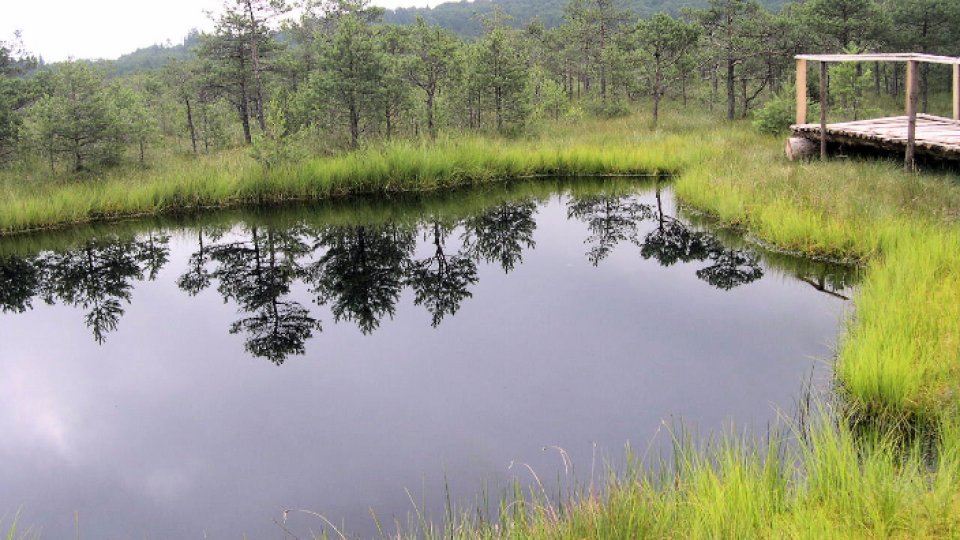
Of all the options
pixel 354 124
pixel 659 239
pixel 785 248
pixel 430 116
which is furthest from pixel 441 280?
pixel 430 116

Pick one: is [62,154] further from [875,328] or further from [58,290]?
[875,328]

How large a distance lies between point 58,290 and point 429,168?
754 centimetres

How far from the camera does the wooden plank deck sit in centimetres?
971

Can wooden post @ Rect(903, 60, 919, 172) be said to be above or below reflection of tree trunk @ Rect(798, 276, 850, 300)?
above

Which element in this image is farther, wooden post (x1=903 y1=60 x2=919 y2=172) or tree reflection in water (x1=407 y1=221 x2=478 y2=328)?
wooden post (x1=903 y1=60 x2=919 y2=172)

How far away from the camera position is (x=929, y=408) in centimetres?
435

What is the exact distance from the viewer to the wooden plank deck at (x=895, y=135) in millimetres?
9711

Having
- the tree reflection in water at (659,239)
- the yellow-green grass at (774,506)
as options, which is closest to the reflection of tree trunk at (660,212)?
the tree reflection in water at (659,239)

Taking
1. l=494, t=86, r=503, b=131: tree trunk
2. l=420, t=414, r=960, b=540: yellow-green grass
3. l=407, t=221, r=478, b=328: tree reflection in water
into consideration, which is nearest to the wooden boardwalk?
l=407, t=221, r=478, b=328: tree reflection in water

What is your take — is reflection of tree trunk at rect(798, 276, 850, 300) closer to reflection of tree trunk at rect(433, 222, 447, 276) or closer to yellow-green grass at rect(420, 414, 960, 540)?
yellow-green grass at rect(420, 414, 960, 540)

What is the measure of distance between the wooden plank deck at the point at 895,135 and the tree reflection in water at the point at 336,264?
311 centimetres

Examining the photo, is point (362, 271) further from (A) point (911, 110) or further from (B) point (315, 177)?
(A) point (911, 110)

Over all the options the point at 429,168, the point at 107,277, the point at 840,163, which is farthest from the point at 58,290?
the point at 840,163

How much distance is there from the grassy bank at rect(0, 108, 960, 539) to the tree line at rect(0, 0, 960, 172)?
1.50m
